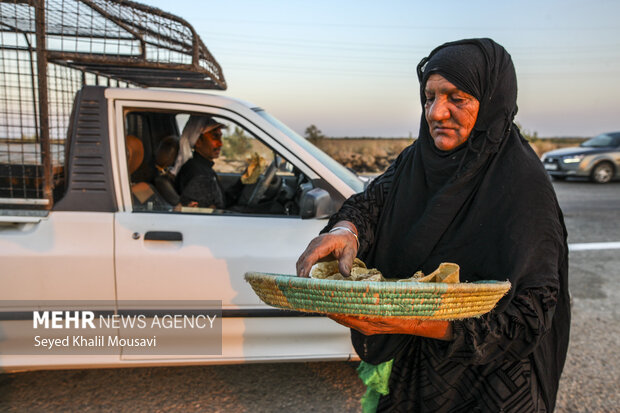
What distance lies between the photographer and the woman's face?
4.79 feet

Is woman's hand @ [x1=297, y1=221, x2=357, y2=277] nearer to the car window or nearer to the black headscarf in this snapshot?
the black headscarf

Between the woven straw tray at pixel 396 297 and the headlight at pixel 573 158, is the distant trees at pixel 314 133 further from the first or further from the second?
the woven straw tray at pixel 396 297

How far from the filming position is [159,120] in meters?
3.97

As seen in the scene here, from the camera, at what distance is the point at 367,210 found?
1.75m

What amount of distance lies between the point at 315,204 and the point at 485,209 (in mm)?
1449

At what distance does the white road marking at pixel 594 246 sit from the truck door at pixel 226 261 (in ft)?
16.9

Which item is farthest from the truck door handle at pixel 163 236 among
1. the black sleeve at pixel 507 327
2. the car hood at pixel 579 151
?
the car hood at pixel 579 151

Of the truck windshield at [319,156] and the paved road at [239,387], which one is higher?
the truck windshield at [319,156]

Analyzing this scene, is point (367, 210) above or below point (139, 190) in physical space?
above

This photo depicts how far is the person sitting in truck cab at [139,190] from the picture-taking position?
2.99 m

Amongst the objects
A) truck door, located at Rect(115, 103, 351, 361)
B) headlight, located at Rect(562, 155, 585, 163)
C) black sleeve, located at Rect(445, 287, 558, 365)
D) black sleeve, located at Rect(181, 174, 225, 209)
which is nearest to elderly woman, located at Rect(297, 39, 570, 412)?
black sleeve, located at Rect(445, 287, 558, 365)

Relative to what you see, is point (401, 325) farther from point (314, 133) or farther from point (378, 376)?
point (314, 133)

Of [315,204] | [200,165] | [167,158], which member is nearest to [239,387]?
[315,204]

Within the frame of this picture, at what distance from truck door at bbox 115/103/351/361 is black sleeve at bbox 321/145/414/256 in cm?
114
